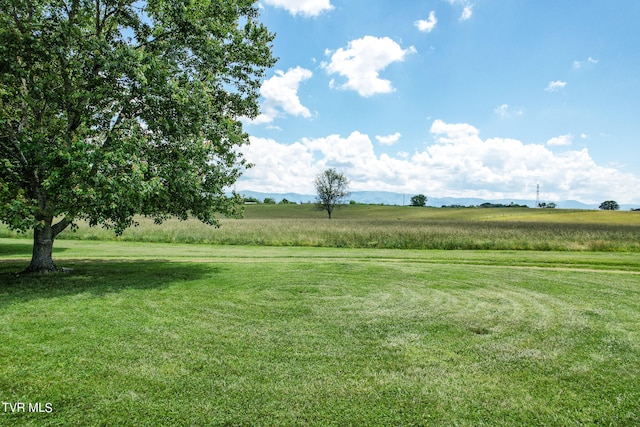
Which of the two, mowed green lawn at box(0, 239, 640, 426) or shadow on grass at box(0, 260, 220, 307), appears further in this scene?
shadow on grass at box(0, 260, 220, 307)

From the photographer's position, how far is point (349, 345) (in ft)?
22.1

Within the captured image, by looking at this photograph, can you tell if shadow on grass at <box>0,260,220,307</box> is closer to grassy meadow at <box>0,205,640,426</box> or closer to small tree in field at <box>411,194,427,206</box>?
grassy meadow at <box>0,205,640,426</box>

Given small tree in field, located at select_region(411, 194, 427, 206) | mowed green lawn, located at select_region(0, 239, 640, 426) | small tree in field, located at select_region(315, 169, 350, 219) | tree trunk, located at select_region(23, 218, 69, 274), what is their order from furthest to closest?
small tree in field, located at select_region(411, 194, 427, 206)
small tree in field, located at select_region(315, 169, 350, 219)
tree trunk, located at select_region(23, 218, 69, 274)
mowed green lawn, located at select_region(0, 239, 640, 426)

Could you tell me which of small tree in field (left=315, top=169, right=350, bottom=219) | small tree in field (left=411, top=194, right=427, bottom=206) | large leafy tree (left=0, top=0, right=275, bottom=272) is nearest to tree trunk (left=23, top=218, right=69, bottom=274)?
large leafy tree (left=0, top=0, right=275, bottom=272)

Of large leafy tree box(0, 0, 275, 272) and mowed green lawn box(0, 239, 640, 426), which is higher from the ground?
large leafy tree box(0, 0, 275, 272)

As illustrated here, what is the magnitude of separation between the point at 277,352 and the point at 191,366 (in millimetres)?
1410

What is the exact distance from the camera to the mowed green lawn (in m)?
4.75

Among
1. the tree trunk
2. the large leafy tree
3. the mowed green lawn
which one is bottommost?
the mowed green lawn

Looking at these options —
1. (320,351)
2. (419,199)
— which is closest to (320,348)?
(320,351)

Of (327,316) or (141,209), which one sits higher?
(141,209)

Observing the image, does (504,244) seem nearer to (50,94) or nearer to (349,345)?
(349,345)

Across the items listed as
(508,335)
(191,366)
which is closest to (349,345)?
(191,366)

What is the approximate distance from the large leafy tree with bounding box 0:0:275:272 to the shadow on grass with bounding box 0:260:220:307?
4.62ft

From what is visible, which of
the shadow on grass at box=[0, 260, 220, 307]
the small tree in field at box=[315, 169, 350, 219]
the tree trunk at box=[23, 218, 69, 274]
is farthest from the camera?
the small tree in field at box=[315, 169, 350, 219]
